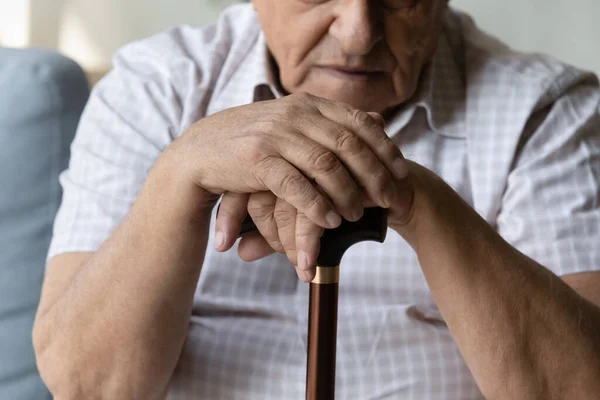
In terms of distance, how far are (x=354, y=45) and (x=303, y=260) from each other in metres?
0.37

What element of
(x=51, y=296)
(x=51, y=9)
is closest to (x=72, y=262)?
(x=51, y=296)

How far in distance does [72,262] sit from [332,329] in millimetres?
517

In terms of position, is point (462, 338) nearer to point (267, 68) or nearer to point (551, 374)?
point (551, 374)

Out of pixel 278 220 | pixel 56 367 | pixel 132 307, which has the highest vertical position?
pixel 278 220

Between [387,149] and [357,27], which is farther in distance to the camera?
[357,27]

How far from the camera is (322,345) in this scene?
2.87 feet

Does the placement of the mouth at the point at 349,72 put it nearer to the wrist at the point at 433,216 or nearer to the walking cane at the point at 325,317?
the wrist at the point at 433,216

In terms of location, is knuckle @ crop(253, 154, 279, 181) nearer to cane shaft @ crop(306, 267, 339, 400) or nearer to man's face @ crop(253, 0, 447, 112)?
cane shaft @ crop(306, 267, 339, 400)

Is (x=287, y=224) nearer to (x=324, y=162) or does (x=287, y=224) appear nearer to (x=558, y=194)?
(x=324, y=162)

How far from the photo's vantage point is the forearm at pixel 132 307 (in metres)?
1.05

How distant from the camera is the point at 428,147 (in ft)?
4.20

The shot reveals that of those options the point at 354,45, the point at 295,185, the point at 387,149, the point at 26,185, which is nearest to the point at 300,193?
the point at 295,185

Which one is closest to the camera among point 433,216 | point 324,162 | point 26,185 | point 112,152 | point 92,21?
point 324,162

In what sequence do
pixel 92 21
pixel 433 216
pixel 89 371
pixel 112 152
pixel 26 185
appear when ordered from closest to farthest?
1. pixel 433 216
2. pixel 89 371
3. pixel 112 152
4. pixel 26 185
5. pixel 92 21
